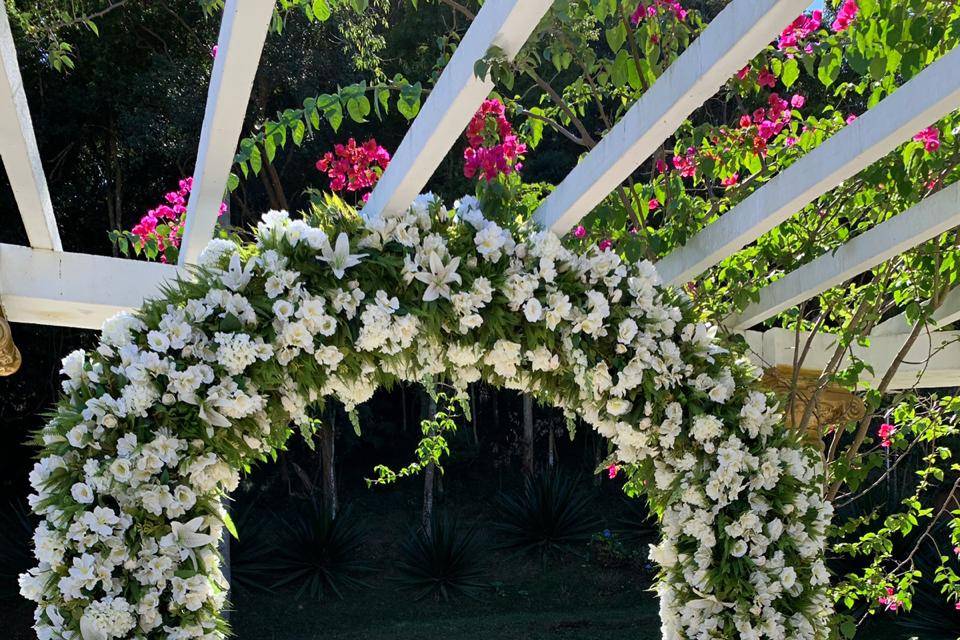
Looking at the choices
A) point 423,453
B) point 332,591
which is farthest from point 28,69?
point 423,453

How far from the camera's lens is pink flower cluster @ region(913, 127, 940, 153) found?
2762 mm

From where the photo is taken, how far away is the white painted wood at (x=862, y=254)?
257cm

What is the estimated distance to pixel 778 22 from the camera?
5.37 ft

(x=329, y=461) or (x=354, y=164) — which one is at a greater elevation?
(x=329, y=461)

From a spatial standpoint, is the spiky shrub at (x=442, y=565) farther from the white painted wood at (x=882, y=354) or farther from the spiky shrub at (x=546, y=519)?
the white painted wood at (x=882, y=354)

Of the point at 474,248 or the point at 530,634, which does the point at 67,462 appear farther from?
the point at 530,634

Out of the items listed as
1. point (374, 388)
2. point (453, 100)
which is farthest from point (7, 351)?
Answer: point (453, 100)

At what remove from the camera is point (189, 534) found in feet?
6.90

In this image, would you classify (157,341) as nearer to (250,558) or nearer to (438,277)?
(438,277)

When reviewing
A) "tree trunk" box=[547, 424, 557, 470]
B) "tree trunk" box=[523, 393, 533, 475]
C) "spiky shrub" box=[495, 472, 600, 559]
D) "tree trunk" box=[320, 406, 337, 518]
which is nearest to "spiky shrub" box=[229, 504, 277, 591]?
"tree trunk" box=[320, 406, 337, 518]

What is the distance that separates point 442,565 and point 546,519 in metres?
1.31

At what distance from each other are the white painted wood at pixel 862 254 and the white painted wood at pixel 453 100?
1339 mm

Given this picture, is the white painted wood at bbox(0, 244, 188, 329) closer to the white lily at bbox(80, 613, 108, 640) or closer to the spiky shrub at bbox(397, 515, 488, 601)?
the white lily at bbox(80, 613, 108, 640)

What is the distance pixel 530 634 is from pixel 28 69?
6439 mm
